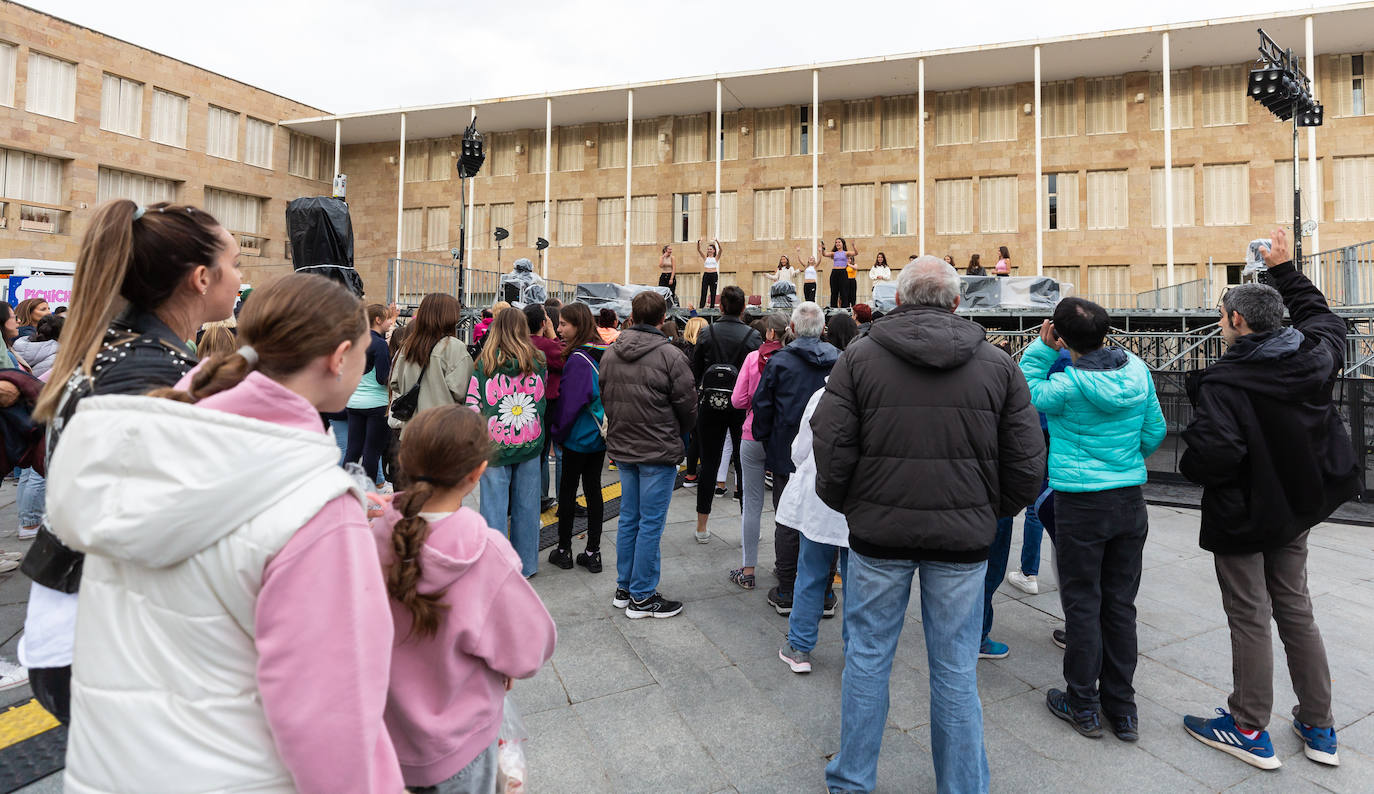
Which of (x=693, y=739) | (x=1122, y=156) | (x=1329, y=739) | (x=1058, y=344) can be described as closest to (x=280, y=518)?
(x=693, y=739)

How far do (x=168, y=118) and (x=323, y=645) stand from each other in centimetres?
3358

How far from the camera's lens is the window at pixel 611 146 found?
2863 centimetres

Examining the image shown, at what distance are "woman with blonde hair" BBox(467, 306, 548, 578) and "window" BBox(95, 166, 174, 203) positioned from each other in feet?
91.8

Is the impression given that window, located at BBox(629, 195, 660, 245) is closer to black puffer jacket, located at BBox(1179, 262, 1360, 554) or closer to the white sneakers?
the white sneakers

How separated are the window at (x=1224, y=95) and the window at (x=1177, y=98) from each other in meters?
0.42

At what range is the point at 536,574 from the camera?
5.02 meters

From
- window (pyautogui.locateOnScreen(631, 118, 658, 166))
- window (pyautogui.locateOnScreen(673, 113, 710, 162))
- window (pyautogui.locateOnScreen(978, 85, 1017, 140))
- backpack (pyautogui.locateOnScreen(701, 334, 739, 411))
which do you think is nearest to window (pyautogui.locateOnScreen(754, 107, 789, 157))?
window (pyautogui.locateOnScreen(673, 113, 710, 162))

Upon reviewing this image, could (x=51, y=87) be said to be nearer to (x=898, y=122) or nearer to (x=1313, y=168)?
(x=898, y=122)

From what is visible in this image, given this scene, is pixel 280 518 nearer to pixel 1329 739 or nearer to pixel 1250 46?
pixel 1329 739

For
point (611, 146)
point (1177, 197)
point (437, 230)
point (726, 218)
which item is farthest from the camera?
point (437, 230)

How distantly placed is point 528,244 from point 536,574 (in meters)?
25.9

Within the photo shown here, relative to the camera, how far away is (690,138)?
27797 mm

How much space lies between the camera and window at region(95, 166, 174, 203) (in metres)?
24.8

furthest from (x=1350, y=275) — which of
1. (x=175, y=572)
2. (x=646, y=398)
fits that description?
(x=175, y=572)
